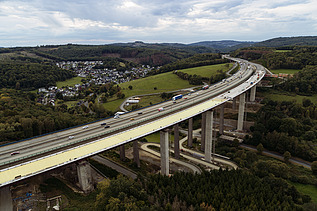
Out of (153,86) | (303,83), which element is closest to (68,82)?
(153,86)

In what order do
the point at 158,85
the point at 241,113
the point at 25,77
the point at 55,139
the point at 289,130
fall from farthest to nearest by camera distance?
the point at 158,85 → the point at 25,77 → the point at 241,113 → the point at 289,130 → the point at 55,139

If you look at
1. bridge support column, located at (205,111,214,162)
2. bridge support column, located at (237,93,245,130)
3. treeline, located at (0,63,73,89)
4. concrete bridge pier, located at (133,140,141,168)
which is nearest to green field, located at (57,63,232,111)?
treeline, located at (0,63,73,89)

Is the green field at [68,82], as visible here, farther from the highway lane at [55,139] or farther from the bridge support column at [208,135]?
the bridge support column at [208,135]

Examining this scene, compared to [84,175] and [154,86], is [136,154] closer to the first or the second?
[84,175]

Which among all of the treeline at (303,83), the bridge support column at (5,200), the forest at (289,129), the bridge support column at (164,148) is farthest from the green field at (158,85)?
the bridge support column at (5,200)

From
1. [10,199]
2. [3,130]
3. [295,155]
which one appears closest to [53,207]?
[10,199]

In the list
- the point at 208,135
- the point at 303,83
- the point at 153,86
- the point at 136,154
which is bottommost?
the point at 136,154
